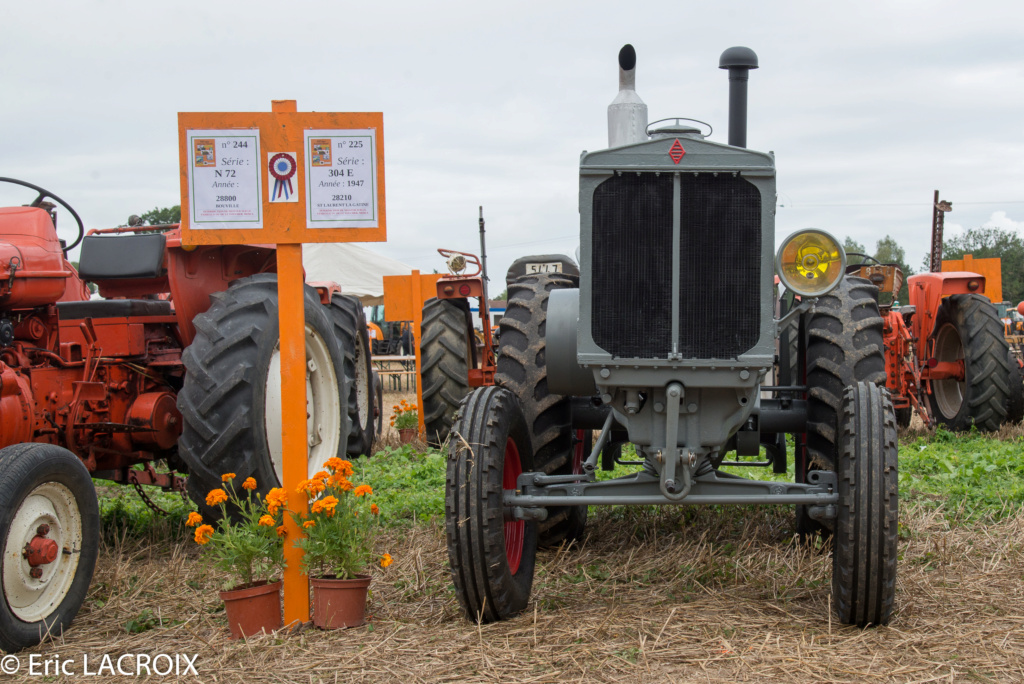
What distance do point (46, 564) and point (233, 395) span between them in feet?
3.44

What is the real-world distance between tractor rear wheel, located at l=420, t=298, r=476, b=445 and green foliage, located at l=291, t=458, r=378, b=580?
486 cm

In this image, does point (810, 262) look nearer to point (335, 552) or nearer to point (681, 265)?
point (681, 265)

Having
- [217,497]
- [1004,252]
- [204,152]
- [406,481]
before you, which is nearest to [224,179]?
[204,152]

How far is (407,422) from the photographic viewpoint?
10.4 meters

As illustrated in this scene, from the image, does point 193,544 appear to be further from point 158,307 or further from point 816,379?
point 816,379

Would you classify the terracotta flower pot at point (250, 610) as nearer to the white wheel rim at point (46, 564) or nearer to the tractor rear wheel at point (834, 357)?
the white wheel rim at point (46, 564)

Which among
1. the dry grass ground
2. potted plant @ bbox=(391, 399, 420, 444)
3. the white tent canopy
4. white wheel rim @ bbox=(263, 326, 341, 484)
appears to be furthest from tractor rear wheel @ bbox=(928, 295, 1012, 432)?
the white tent canopy

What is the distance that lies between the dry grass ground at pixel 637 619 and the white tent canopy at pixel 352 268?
16.5 metres

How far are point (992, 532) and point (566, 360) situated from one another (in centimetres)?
273

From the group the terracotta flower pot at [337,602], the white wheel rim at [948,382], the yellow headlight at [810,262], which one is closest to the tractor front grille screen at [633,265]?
the yellow headlight at [810,262]

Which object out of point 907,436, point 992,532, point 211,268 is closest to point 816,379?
point 992,532

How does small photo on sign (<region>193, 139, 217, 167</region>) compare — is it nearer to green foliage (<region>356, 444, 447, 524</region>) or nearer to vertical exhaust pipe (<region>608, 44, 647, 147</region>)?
vertical exhaust pipe (<region>608, 44, 647, 147</region>)

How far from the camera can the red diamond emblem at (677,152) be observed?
12.3 ft

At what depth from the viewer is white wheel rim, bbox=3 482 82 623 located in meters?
3.72
